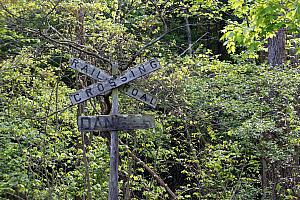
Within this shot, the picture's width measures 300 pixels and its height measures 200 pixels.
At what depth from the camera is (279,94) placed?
23.4 feet

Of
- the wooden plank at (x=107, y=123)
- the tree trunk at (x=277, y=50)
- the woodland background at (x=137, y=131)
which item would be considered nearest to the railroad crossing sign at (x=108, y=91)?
the wooden plank at (x=107, y=123)

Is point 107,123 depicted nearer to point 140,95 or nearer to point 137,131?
point 140,95

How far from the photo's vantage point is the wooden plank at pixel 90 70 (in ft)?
14.6

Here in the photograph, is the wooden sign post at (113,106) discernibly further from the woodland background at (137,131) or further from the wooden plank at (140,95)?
the woodland background at (137,131)

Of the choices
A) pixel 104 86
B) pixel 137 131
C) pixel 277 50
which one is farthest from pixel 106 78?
pixel 277 50

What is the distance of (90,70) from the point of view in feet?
14.7

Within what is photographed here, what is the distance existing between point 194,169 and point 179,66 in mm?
1693

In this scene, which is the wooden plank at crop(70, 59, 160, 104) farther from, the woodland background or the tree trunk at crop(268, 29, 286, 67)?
the tree trunk at crop(268, 29, 286, 67)

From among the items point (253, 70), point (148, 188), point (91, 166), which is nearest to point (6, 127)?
point (91, 166)

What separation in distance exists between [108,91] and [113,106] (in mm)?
152

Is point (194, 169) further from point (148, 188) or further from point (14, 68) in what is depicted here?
point (14, 68)

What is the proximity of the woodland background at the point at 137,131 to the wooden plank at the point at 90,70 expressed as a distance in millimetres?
1729

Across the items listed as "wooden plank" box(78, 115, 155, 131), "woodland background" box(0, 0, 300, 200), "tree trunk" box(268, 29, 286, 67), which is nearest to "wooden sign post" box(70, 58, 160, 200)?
"wooden plank" box(78, 115, 155, 131)

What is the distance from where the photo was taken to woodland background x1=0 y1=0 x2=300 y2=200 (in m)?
6.56
